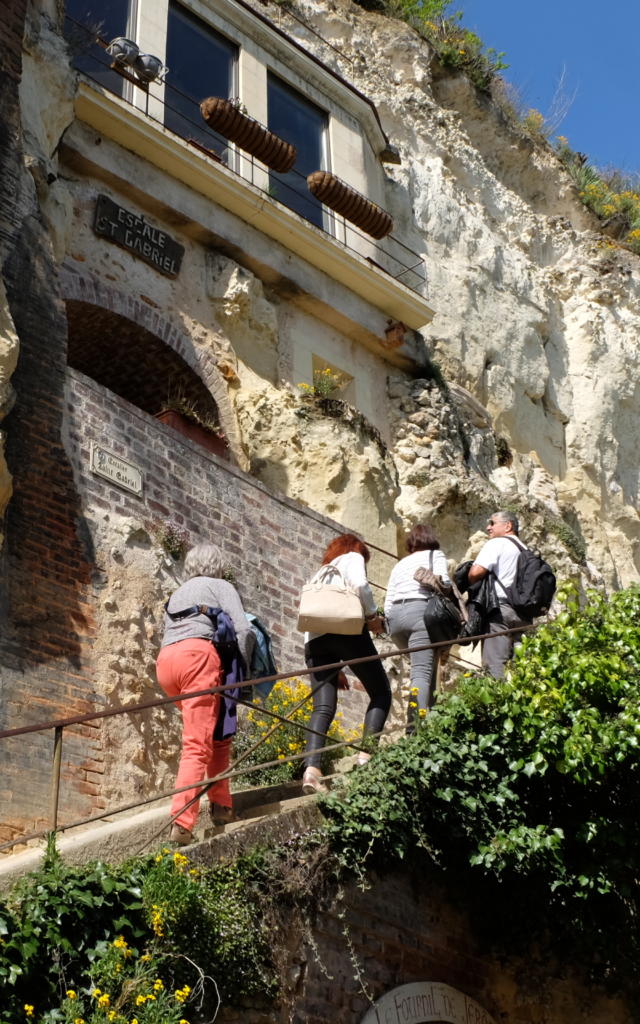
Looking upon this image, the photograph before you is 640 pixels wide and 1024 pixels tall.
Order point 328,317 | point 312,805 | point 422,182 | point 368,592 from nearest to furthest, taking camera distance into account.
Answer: point 312,805 < point 368,592 < point 328,317 < point 422,182

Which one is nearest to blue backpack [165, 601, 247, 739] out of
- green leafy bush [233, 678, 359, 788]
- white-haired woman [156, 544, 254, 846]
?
white-haired woman [156, 544, 254, 846]

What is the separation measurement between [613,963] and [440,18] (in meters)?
19.0

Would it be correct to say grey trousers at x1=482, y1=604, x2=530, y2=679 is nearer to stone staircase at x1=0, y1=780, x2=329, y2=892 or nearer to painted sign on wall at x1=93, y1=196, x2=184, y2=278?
stone staircase at x1=0, y1=780, x2=329, y2=892

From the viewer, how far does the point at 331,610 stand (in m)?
9.18

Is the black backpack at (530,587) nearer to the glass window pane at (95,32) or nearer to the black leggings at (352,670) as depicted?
the black leggings at (352,670)

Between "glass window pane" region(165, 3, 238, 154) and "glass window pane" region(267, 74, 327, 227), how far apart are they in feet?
2.43

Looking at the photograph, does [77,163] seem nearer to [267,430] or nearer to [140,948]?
[267,430]

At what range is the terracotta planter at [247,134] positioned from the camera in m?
16.2

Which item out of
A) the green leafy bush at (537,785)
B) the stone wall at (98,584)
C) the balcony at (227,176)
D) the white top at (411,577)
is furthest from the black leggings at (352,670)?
the balcony at (227,176)

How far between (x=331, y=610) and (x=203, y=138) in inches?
352

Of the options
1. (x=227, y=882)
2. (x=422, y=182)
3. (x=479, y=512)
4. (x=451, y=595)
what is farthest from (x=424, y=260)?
(x=227, y=882)

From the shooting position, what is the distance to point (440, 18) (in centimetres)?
2455

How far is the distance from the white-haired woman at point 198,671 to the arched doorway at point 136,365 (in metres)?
5.68

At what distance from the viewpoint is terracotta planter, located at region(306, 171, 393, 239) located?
56.4ft
